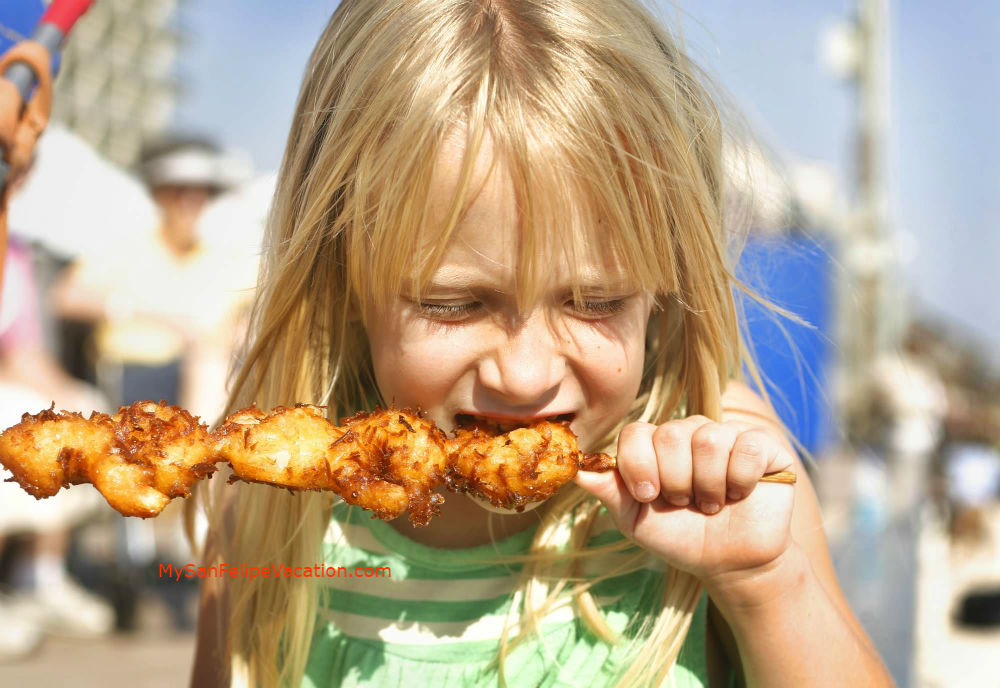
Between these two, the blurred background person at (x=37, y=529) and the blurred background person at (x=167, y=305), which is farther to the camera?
the blurred background person at (x=167, y=305)

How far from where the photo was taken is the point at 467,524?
229 centimetres

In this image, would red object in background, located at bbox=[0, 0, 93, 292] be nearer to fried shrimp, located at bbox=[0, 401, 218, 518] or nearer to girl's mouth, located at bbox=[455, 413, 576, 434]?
fried shrimp, located at bbox=[0, 401, 218, 518]

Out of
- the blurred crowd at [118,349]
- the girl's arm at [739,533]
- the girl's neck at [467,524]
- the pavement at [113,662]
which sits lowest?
the pavement at [113,662]

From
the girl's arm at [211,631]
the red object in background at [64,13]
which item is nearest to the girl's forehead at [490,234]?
the red object in background at [64,13]

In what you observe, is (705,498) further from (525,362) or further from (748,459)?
(525,362)

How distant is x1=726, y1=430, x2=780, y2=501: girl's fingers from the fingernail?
15 centimetres

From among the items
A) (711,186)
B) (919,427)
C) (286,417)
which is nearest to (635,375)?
(711,186)

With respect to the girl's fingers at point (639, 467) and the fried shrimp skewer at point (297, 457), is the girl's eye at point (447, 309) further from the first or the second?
the girl's fingers at point (639, 467)

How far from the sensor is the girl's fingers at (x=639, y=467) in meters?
1.78

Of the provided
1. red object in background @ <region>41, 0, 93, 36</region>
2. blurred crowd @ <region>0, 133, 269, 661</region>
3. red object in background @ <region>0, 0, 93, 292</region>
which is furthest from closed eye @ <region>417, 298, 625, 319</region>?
blurred crowd @ <region>0, 133, 269, 661</region>

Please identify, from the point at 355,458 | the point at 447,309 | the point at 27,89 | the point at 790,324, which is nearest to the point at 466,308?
the point at 447,309

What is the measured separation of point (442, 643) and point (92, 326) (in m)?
5.47

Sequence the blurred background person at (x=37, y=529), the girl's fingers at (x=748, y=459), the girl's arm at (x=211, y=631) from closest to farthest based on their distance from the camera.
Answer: the girl's fingers at (x=748, y=459), the girl's arm at (x=211, y=631), the blurred background person at (x=37, y=529)

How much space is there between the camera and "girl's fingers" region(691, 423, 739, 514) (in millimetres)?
1749
